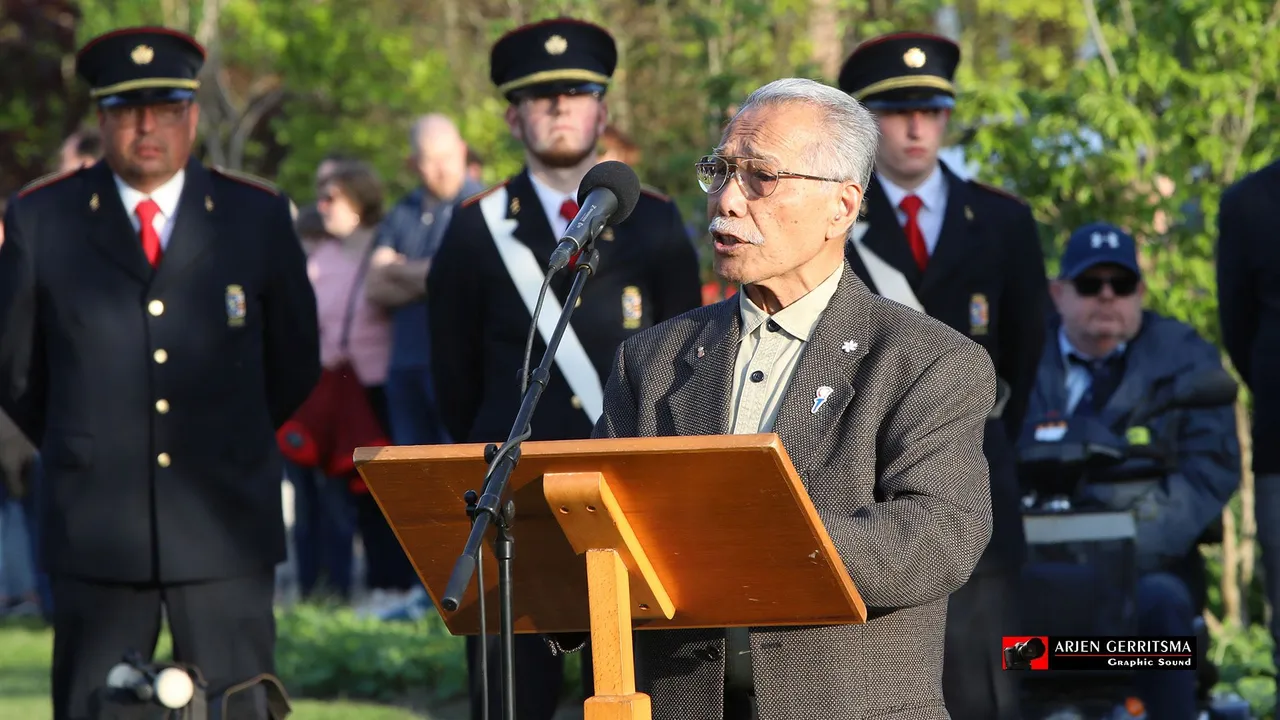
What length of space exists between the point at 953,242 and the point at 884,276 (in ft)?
0.88

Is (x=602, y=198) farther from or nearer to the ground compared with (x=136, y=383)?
farther from the ground

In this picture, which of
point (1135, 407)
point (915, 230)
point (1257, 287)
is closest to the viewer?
point (915, 230)

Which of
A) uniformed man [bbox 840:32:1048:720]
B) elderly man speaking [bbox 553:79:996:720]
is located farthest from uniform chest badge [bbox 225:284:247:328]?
elderly man speaking [bbox 553:79:996:720]

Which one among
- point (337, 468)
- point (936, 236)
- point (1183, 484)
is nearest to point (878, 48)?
point (936, 236)

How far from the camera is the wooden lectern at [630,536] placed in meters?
3.74

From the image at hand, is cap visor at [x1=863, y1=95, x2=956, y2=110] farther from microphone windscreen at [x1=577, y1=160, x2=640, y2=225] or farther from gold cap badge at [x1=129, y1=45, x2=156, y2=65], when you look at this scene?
microphone windscreen at [x1=577, y1=160, x2=640, y2=225]

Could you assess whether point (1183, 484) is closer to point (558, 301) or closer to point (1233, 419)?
point (1233, 419)

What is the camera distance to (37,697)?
9.83m

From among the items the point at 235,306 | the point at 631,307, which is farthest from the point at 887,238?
the point at 235,306

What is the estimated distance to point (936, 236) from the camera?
23.2 ft

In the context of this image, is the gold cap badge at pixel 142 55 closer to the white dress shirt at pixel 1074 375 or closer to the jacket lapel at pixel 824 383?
the jacket lapel at pixel 824 383

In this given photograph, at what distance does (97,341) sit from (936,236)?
2.82m

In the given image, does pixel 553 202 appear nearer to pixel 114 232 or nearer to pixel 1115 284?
pixel 114 232

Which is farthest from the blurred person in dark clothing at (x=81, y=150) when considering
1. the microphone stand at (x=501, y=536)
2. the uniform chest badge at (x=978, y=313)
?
the microphone stand at (x=501, y=536)
